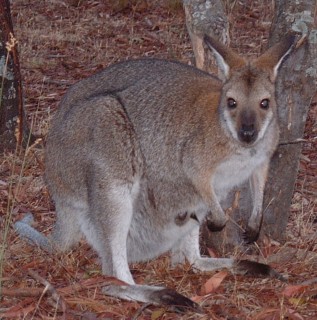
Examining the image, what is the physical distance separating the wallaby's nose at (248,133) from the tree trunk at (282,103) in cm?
66

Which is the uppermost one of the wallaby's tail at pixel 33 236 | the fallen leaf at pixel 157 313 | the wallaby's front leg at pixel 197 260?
the wallaby's tail at pixel 33 236

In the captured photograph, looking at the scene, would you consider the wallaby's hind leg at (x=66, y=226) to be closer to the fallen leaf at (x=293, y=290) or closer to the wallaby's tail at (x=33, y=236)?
the wallaby's tail at (x=33, y=236)

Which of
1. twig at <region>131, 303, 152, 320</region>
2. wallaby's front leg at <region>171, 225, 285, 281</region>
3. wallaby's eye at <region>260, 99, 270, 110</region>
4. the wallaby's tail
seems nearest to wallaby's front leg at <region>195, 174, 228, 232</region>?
wallaby's front leg at <region>171, 225, 285, 281</region>

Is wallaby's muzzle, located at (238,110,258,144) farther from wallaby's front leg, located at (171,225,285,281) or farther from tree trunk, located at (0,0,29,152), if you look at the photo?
tree trunk, located at (0,0,29,152)

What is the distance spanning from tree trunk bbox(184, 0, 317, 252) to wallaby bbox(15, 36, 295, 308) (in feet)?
0.98

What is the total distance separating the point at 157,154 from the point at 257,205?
0.57 meters

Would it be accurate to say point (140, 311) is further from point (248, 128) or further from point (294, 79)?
point (294, 79)

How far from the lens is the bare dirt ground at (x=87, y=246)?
393cm

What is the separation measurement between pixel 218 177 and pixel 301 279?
653mm

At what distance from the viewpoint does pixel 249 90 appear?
13.4 feet

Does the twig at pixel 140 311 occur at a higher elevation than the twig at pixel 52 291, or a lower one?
lower

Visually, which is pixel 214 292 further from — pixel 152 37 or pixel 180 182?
pixel 152 37

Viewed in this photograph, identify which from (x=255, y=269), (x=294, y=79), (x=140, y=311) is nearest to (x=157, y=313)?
(x=140, y=311)

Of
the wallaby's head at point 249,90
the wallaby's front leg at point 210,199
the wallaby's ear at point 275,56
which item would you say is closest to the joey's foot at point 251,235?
the wallaby's front leg at point 210,199
